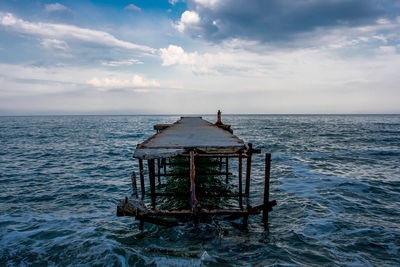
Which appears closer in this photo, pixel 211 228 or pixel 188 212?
pixel 188 212

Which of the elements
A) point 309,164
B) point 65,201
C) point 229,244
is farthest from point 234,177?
point 65,201

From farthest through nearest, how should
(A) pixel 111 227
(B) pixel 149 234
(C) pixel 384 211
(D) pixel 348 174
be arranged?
(D) pixel 348 174 → (C) pixel 384 211 → (A) pixel 111 227 → (B) pixel 149 234

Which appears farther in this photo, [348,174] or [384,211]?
[348,174]

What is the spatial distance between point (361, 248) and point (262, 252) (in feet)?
10.2

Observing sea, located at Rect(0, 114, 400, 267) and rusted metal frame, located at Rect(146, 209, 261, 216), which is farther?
sea, located at Rect(0, 114, 400, 267)

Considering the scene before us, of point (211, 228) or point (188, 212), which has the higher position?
Result: point (188, 212)

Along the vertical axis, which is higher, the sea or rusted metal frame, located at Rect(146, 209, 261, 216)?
rusted metal frame, located at Rect(146, 209, 261, 216)

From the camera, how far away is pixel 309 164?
63.2ft

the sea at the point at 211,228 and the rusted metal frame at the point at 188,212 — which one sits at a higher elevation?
the rusted metal frame at the point at 188,212

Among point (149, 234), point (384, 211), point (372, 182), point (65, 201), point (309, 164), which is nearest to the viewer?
point (149, 234)

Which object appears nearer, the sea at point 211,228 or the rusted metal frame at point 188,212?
the rusted metal frame at point 188,212

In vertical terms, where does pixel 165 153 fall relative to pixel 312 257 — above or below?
above

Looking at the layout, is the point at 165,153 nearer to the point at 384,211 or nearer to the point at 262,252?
the point at 262,252

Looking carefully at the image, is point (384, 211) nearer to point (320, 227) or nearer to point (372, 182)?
point (320, 227)
